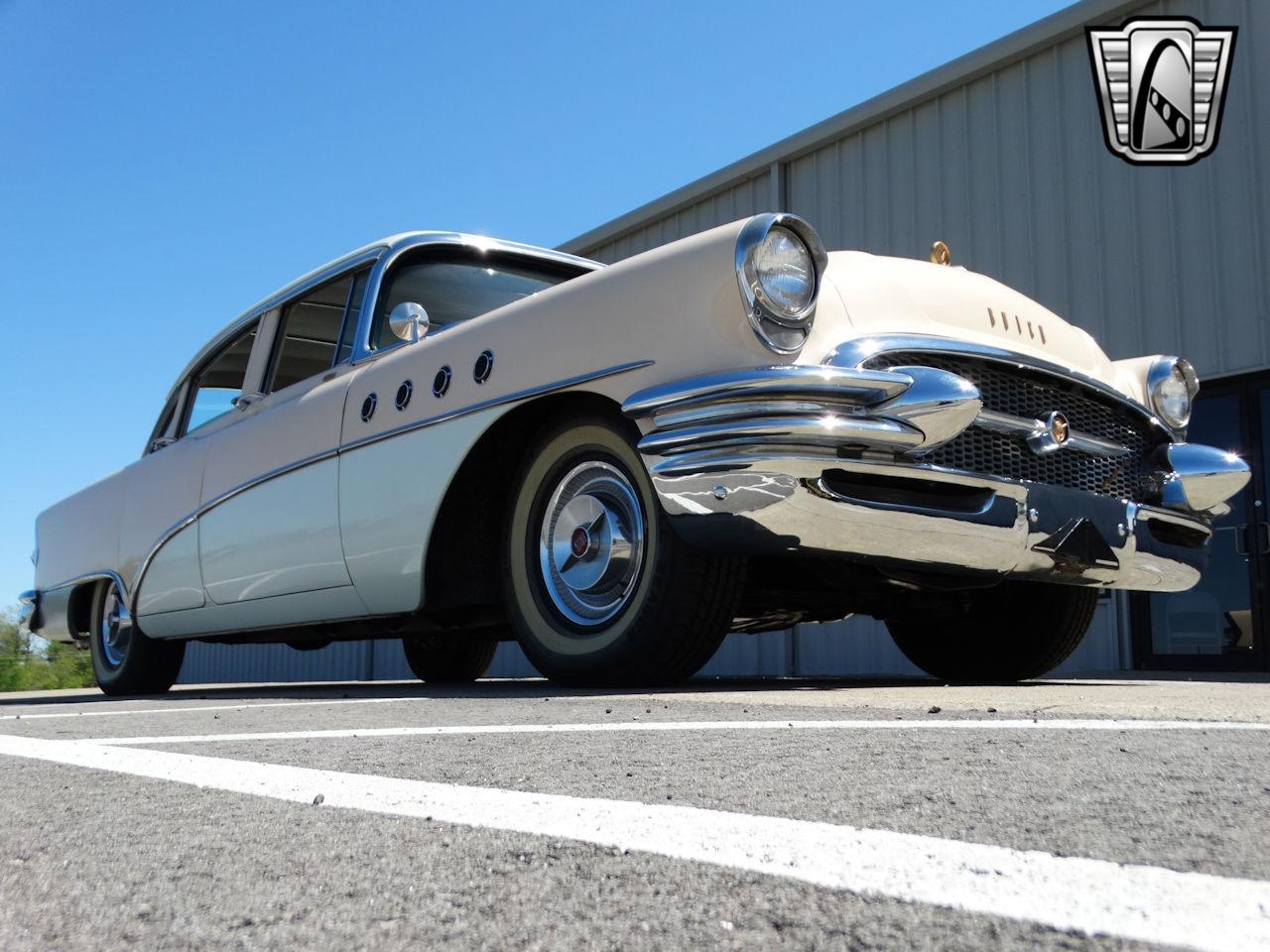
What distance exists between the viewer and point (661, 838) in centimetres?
Result: 131

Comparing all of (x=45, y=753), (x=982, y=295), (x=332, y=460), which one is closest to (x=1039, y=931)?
(x=45, y=753)

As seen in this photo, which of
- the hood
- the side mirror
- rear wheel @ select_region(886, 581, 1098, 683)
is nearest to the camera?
the hood

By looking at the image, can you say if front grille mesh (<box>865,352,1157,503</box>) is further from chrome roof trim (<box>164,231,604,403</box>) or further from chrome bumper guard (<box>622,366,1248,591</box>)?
chrome roof trim (<box>164,231,604,403</box>)

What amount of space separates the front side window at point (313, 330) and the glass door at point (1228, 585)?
5872 mm

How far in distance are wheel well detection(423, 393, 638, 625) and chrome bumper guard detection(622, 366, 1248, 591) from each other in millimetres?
781

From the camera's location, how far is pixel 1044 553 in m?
3.65

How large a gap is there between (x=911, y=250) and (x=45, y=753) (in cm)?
905

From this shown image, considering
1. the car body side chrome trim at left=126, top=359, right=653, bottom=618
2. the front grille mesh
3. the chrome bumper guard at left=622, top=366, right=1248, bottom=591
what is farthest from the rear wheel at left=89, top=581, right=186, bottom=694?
the front grille mesh

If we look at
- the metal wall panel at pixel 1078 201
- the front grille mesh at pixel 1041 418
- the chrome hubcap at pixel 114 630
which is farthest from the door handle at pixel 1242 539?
the chrome hubcap at pixel 114 630

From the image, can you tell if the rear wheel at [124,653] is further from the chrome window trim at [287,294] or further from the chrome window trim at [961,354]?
the chrome window trim at [961,354]

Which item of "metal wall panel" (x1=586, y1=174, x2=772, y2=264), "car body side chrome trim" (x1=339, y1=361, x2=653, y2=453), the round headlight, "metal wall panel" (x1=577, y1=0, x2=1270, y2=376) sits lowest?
"car body side chrome trim" (x1=339, y1=361, x2=653, y2=453)

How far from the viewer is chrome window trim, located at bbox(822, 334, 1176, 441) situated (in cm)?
337

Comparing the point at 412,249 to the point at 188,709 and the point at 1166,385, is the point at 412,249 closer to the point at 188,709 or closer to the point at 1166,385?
the point at 188,709

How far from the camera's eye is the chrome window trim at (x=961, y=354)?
3.37 meters
